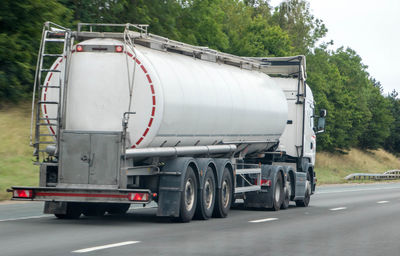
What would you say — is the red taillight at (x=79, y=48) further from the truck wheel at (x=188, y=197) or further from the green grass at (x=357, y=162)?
the green grass at (x=357, y=162)

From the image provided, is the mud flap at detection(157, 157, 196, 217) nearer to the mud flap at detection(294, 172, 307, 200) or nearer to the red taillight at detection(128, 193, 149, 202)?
the red taillight at detection(128, 193, 149, 202)

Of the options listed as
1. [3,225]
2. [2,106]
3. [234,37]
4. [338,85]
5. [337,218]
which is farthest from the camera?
[338,85]

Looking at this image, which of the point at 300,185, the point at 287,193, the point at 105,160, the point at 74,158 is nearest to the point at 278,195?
the point at 287,193

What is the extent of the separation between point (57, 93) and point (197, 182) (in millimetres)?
3227

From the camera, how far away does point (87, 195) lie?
1490 cm

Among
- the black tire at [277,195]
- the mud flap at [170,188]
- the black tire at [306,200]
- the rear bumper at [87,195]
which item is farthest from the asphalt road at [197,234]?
the black tire at [306,200]

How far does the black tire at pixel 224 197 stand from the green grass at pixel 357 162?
49372 mm

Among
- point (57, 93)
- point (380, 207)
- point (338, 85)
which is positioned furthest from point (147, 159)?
point (338, 85)

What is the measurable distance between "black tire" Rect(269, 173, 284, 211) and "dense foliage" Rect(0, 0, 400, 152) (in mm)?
9787

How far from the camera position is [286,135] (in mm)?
24281

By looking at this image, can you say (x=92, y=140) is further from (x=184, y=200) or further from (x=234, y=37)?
(x=234, y=37)

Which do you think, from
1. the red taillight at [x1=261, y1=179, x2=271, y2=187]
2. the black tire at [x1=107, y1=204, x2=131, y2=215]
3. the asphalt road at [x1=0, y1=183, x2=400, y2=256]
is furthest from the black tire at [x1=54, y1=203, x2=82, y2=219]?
the red taillight at [x1=261, y1=179, x2=271, y2=187]

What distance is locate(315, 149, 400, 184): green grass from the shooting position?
241 feet

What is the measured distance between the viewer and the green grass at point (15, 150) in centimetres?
Result: 2566
